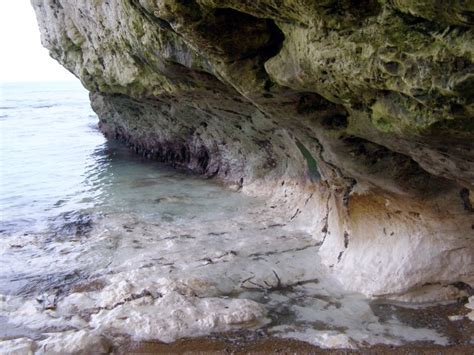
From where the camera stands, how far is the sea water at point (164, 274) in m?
4.34

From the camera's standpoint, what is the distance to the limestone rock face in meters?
2.81

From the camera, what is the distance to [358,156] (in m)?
4.75

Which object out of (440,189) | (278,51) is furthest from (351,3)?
(440,189)

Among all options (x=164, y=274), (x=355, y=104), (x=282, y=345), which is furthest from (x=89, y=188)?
(x=355, y=104)

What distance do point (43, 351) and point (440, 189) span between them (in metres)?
4.10

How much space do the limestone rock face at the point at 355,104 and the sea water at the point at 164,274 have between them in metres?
0.53

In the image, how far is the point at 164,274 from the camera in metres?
5.48

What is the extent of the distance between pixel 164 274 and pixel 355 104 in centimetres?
310

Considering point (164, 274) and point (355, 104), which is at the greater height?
point (355, 104)

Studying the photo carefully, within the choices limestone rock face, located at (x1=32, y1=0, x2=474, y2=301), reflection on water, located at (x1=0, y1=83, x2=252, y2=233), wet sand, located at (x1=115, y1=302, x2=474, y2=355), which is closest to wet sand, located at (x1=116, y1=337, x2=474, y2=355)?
wet sand, located at (x1=115, y1=302, x2=474, y2=355)

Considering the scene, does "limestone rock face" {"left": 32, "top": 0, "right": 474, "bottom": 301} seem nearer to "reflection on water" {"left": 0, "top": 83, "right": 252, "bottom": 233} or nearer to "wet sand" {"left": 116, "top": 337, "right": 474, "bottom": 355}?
"wet sand" {"left": 116, "top": 337, "right": 474, "bottom": 355}

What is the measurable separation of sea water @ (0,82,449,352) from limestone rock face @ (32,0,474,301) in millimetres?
531

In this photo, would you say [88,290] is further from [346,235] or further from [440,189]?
[440,189]

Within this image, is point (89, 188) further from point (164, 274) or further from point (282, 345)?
point (282, 345)
